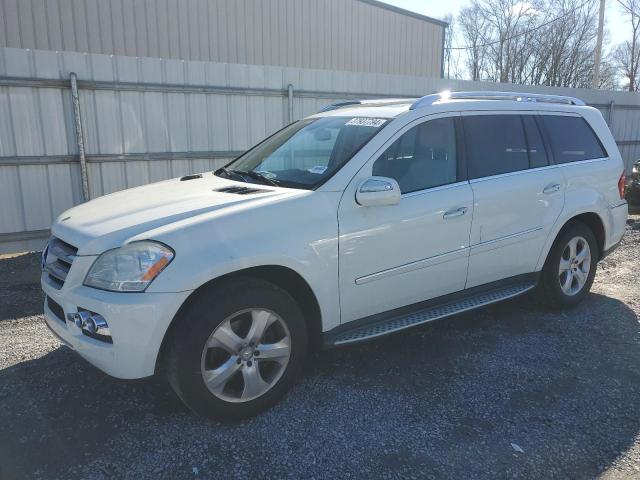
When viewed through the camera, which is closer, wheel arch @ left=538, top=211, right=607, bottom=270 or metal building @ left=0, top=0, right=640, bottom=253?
wheel arch @ left=538, top=211, right=607, bottom=270

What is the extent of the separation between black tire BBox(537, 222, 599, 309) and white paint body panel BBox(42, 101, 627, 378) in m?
0.18

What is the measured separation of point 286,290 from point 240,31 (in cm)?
1046

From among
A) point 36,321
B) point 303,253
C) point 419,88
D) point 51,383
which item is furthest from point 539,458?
point 419,88

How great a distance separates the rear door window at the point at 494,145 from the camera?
13.1 feet

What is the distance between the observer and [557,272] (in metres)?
4.61

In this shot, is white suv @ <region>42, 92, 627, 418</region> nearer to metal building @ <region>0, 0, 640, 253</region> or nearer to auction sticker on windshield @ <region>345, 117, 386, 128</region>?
auction sticker on windshield @ <region>345, 117, 386, 128</region>

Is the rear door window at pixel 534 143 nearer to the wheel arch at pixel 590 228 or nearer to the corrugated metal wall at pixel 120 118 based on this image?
the wheel arch at pixel 590 228

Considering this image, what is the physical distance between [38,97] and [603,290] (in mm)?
6851

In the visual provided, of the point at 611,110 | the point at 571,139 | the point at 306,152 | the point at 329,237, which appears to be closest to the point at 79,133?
the point at 306,152

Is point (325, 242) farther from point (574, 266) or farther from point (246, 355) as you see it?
point (574, 266)

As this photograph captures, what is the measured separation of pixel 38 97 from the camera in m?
6.54

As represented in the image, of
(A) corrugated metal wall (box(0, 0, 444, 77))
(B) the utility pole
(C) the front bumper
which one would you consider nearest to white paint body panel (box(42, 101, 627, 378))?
(C) the front bumper

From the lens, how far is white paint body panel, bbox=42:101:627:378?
2701mm

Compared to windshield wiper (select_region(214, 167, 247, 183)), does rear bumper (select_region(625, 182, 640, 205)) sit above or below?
below
